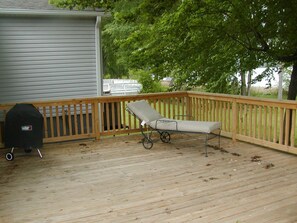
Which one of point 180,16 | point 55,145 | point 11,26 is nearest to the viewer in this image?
point 180,16

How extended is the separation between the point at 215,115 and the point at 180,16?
6.87ft

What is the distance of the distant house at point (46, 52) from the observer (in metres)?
6.75

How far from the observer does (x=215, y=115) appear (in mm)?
6500

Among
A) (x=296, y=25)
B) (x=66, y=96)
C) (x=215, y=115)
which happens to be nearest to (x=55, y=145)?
(x=66, y=96)

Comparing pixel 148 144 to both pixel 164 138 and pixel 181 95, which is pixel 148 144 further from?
pixel 181 95

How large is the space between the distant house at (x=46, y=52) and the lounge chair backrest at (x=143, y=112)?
6.02 ft

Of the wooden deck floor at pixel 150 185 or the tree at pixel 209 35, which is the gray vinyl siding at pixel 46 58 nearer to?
the tree at pixel 209 35

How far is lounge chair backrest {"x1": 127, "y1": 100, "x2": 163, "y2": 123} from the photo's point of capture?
582cm

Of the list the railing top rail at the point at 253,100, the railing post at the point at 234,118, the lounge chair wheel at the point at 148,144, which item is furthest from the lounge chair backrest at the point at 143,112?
the railing post at the point at 234,118

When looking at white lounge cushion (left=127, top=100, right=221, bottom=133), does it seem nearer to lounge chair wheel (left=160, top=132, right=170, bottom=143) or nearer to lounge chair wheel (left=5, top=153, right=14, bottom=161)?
lounge chair wheel (left=160, top=132, right=170, bottom=143)

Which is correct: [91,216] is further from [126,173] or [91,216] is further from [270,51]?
[270,51]

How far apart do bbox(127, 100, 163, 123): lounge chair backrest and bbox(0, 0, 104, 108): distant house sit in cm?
184

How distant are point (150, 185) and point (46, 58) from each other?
4.42m

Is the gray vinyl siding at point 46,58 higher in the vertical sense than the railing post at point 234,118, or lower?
higher
